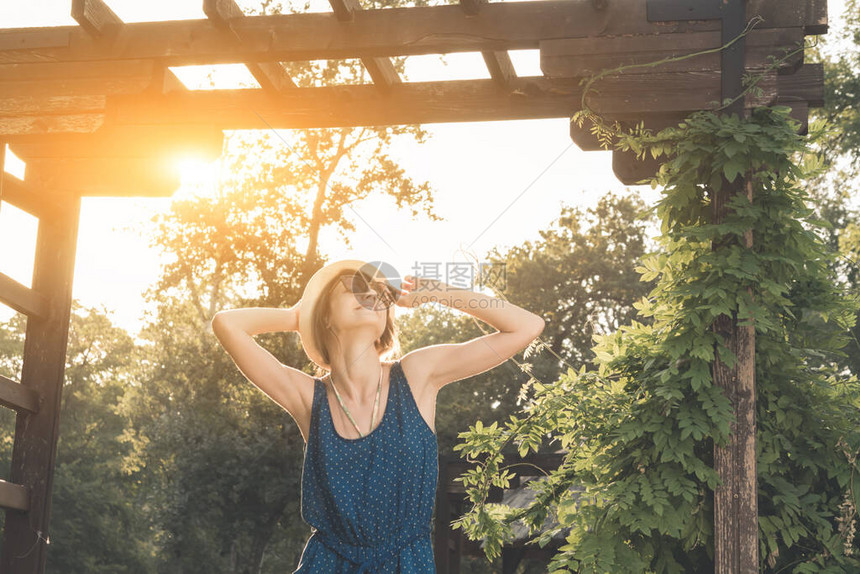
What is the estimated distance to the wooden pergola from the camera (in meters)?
3.95

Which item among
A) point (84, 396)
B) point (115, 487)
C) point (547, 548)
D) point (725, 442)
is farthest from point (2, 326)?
point (725, 442)

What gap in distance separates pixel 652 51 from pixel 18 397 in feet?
12.9

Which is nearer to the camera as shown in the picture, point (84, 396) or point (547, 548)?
point (547, 548)

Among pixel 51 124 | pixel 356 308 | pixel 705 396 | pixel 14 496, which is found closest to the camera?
pixel 356 308

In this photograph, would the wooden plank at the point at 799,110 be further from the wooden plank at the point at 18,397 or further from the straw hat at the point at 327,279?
the wooden plank at the point at 18,397

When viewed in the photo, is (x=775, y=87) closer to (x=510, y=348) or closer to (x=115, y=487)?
(x=510, y=348)

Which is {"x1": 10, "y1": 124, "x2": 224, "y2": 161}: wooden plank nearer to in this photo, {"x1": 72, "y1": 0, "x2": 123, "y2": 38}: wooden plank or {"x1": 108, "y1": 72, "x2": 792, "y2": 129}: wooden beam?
{"x1": 108, "y1": 72, "x2": 792, "y2": 129}: wooden beam

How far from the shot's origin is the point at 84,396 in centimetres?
2888

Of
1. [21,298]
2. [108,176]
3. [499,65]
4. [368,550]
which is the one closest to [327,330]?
[368,550]

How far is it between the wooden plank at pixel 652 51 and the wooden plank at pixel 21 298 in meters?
3.27

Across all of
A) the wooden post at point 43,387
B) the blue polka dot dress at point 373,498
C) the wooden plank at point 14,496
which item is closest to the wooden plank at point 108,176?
the wooden post at point 43,387

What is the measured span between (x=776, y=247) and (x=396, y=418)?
6.57 feet

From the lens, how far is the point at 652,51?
Answer: 4043 millimetres

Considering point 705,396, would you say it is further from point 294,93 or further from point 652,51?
point 294,93
